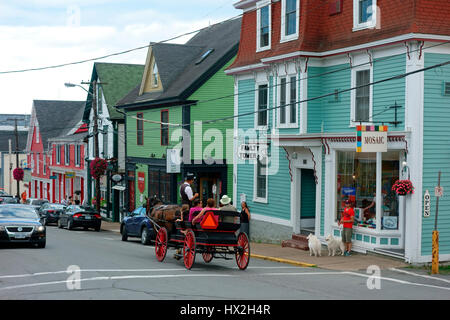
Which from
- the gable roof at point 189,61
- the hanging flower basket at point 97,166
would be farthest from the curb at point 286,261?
the hanging flower basket at point 97,166

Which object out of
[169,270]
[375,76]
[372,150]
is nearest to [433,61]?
[375,76]

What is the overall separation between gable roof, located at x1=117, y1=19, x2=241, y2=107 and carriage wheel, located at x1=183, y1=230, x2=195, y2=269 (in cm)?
1810

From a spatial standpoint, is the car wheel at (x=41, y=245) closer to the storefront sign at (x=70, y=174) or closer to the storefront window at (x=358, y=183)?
the storefront window at (x=358, y=183)

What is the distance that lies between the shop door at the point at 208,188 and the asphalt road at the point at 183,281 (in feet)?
49.5

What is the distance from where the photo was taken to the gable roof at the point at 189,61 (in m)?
34.1

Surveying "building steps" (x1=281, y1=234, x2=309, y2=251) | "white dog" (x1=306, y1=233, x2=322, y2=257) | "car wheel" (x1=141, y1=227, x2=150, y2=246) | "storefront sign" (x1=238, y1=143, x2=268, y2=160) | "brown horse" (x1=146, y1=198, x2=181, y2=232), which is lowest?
"car wheel" (x1=141, y1=227, x2=150, y2=246)

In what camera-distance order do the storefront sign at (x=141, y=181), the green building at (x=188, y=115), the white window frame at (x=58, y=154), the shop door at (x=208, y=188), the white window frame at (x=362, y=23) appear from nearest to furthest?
the white window frame at (x=362, y=23) → the green building at (x=188, y=115) → the shop door at (x=208, y=188) → the storefront sign at (x=141, y=181) → the white window frame at (x=58, y=154)

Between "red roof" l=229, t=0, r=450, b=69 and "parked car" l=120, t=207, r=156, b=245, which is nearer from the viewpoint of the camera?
"red roof" l=229, t=0, r=450, b=69

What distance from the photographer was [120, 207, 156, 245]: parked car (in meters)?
26.0

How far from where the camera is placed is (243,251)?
640 inches

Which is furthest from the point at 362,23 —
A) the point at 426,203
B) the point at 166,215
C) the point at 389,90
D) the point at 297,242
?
the point at 166,215

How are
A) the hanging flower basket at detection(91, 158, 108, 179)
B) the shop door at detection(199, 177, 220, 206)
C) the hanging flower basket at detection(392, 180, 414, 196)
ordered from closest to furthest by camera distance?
the hanging flower basket at detection(392, 180, 414, 196), the shop door at detection(199, 177, 220, 206), the hanging flower basket at detection(91, 158, 108, 179)

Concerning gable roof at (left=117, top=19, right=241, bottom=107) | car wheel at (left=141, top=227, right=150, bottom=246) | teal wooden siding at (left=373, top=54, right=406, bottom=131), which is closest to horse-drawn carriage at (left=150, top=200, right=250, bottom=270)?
teal wooden siding at (left=373, top=54, right=406, bottom=131)

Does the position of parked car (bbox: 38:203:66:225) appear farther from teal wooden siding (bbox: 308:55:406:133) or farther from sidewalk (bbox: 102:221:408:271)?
teal wooden siding (bbox: 308:55:406:133)
